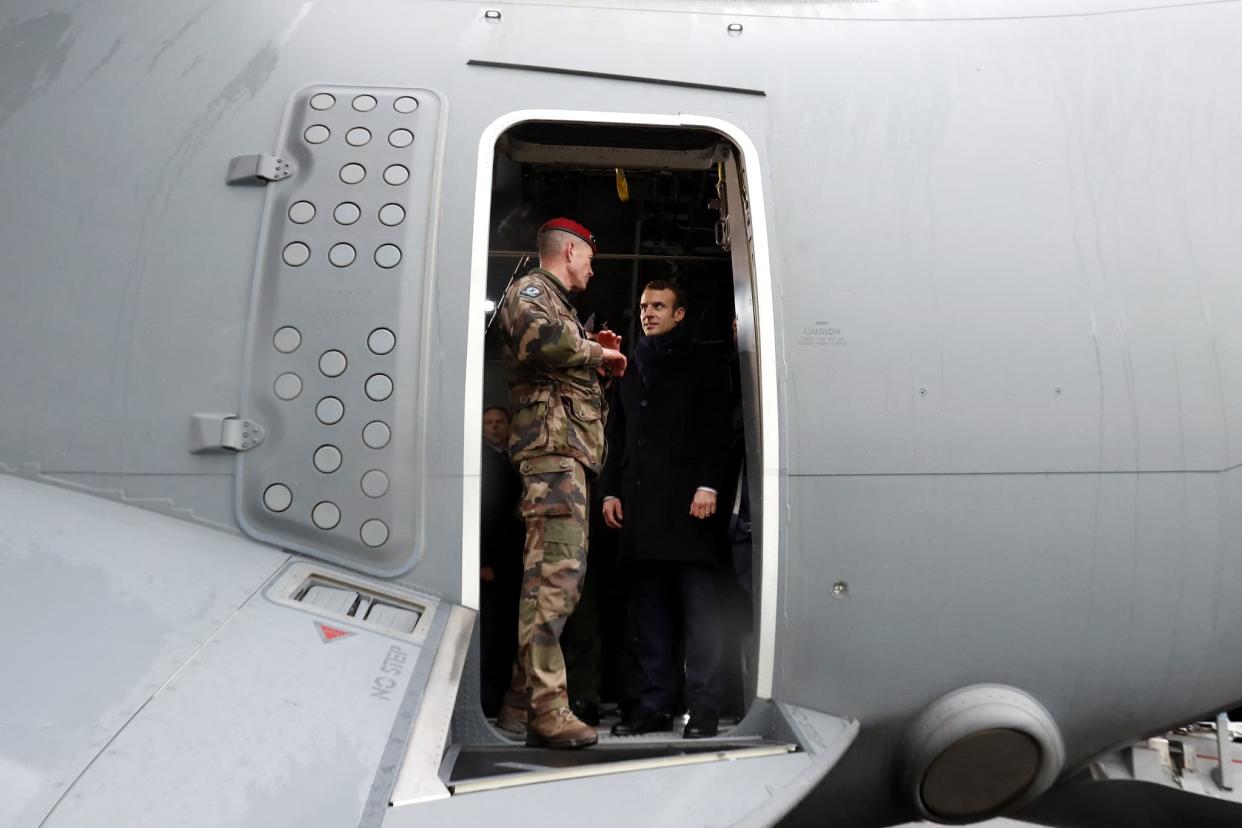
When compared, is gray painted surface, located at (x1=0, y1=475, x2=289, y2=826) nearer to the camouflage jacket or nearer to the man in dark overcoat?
the camouflage jacket

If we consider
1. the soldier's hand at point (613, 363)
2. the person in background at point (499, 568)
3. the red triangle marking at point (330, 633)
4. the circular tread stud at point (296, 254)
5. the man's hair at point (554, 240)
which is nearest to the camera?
the red triangle marking at point (330, 633)

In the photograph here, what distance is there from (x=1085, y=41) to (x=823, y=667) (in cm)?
196

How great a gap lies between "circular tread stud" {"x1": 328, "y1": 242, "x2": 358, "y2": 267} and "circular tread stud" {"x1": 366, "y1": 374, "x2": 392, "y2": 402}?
313mm

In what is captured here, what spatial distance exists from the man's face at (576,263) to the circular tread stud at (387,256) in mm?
727

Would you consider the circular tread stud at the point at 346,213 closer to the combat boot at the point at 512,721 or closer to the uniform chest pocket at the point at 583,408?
the uniform chest pocket at the point at 583,408

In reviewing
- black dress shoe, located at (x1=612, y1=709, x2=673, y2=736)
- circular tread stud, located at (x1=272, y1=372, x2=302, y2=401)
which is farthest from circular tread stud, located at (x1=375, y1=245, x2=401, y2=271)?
black dress shoe, located at (x1=612, y1=709, x2=673, y2=736)

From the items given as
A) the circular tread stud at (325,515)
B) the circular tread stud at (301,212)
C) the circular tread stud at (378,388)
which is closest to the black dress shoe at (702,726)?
the circular tread stud at (325,515)

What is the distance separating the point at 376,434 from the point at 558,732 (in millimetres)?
890

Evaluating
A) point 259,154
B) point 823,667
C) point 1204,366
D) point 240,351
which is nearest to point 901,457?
point 823,667

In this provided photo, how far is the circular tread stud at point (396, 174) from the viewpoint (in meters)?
2.64

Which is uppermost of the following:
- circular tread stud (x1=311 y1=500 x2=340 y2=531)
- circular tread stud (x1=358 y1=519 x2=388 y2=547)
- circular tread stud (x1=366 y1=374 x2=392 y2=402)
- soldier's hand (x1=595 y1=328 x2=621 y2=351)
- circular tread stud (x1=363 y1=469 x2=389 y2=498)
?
soldier's hand (x1=595 y1=328 x2=621 y2=351)

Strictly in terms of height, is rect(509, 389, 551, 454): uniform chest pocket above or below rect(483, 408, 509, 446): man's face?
below

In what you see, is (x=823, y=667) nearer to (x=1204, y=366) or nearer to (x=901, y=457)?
(x=901, y=457)

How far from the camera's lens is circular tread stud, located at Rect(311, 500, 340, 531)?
95.3 inches
